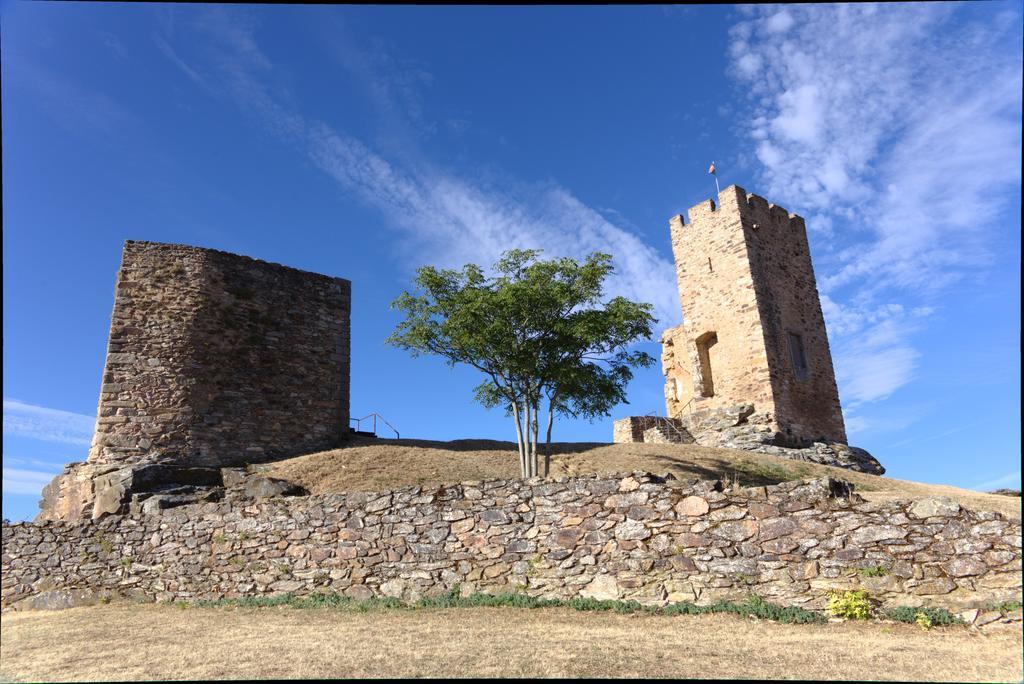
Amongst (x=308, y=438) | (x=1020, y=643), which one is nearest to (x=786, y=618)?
(x=1020, y=643)

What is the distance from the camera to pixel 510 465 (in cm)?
1781

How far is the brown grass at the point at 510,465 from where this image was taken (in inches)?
623

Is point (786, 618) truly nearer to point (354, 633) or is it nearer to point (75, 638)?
point (354, 633)

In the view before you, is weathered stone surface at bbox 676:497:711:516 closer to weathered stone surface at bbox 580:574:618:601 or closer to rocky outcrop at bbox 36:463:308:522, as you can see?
weathered stone surface at bbox 580:574:618:601

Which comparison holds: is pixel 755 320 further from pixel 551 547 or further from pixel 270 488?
pixel 270 488

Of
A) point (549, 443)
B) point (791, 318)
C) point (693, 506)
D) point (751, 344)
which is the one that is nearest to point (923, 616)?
point (693, 506)

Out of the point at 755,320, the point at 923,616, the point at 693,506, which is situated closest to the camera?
the point at 923,616

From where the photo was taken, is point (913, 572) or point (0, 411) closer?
point (0, 411)

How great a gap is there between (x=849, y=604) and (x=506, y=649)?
4.34 meters

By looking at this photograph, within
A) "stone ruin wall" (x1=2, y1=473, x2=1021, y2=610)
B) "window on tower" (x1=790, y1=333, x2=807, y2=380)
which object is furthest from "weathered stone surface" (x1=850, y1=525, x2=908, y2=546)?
"window on tower" (x1=790, y1=333, x2=807, y2=380)

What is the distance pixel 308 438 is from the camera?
1859cm

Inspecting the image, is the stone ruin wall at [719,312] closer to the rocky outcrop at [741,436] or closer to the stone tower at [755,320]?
the stone tower at [755,320]

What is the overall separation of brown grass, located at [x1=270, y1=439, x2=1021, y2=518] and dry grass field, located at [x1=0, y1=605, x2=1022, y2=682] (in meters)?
5.92

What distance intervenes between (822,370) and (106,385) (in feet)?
82.2
